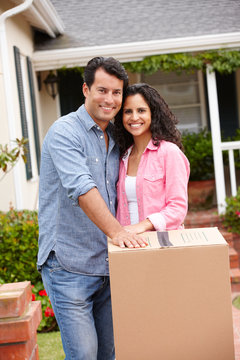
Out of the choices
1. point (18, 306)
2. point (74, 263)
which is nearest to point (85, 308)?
point (74, 263)

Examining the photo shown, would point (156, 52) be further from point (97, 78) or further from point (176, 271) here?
point (176, 271)

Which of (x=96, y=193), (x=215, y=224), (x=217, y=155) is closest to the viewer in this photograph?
(x=96, y=193)

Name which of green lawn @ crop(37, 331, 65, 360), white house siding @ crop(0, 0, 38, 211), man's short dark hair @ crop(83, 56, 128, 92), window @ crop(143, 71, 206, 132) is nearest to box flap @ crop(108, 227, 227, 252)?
man's short dark hair @ crop(83, 56, 128, 92)

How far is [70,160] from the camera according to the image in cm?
212

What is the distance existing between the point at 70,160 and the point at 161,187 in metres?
0.48

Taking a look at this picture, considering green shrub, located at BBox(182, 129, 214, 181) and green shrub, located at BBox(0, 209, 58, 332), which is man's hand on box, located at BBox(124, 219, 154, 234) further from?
green shrub, located at BBox(182, 129, 214, 181)

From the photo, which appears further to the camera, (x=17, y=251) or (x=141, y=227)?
(x=17, y=251)

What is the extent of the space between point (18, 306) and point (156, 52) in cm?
532

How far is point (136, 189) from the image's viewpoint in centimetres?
240

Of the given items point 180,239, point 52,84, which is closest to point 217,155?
point 52,84

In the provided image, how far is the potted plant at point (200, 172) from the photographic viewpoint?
23.5 feet

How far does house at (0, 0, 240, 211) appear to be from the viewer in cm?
558

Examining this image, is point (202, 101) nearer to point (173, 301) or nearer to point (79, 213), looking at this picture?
point (79, 213)

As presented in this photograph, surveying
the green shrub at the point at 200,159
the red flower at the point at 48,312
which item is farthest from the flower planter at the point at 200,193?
the red flower at the point at 48,312
